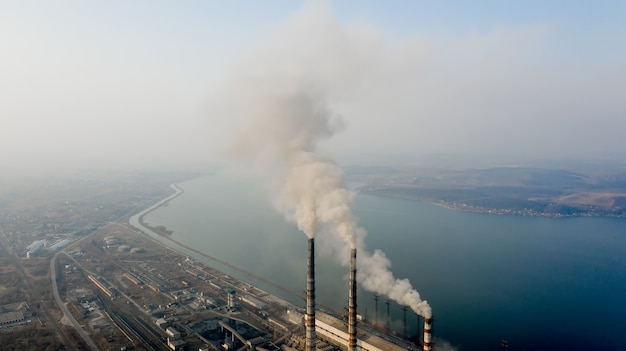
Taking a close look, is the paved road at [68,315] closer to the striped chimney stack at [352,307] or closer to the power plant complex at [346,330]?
the power plant complex at [346,330]

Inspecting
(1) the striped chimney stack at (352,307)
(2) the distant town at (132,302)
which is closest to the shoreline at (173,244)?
(2) the distant town at (132,302)

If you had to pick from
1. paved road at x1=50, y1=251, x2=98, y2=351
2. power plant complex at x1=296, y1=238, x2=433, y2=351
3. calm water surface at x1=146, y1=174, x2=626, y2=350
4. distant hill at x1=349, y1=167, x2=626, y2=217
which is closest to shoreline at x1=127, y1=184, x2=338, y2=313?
calm water surface at x1=146, y1=174, x2=626, y2=350

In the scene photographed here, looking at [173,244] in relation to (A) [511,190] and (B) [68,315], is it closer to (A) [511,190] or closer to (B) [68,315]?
(B) [68,315]

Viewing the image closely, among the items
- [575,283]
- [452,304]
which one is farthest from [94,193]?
[575,283]

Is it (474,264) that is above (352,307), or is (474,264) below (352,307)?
below

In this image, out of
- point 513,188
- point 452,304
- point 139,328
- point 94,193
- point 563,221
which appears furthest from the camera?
point 513,188

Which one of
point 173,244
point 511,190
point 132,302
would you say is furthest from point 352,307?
point 511,190

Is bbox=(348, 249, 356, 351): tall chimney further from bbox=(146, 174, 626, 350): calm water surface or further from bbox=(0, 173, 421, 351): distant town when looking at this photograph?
bbox=(146, 174, 626, 350): calm water surface

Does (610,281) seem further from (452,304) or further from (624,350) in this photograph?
(452,304)
